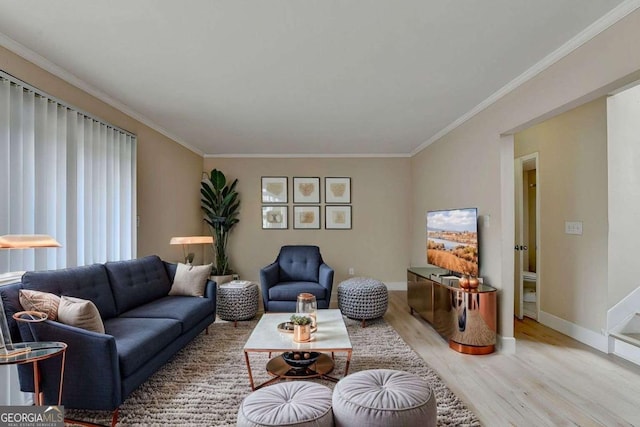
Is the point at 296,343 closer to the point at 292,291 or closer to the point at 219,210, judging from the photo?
the point at 292,291

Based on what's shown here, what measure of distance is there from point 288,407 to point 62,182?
8.36 ft

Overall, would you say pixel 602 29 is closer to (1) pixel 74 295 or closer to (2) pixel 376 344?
(2) pixel 376 344

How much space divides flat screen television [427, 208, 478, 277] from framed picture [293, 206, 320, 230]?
2133mm

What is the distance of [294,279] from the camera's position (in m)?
4.72

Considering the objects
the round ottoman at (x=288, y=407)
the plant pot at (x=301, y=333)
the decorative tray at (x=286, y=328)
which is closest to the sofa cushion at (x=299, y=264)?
the decorative tray at (x=286, y=328)

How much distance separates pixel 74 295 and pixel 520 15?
3542 mm

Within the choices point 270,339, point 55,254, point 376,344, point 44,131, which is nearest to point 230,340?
point 270,339

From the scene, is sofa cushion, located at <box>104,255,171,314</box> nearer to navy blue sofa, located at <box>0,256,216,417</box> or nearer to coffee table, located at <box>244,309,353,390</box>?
navy blue sofa, located at <box>0,256,216,417</box>

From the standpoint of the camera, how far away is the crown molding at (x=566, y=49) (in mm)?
1965

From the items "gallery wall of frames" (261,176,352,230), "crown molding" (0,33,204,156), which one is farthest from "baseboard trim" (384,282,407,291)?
"crown molding" (0,33,204,156)

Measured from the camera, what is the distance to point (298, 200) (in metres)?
6.13

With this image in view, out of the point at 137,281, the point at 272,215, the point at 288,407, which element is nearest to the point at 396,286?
the point at 272,215

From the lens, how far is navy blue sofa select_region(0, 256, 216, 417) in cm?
203

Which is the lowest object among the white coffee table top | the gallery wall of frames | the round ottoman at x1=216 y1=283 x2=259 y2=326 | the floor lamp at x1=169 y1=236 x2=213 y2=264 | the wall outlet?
the round ottoman at x1=216 y1=283 x2=259 y2=326
